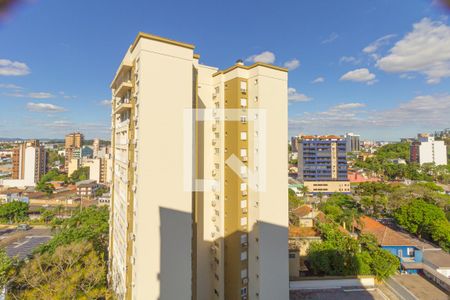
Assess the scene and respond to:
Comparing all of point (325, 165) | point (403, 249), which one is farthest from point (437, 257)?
point (325, 165)

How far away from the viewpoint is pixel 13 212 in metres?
39.0

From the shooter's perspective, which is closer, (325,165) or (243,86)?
(243,86)

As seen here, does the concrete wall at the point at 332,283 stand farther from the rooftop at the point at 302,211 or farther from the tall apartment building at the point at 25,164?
the tall apartment building at the point at 25,164

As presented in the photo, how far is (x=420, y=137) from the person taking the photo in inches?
3388

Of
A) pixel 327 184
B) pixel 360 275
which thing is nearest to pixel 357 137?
pixel 327 184

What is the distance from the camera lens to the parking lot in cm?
2877

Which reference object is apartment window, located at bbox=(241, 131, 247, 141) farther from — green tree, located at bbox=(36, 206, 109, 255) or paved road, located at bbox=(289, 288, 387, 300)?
green tree, located at bbox=(36, 206, 109, 255)

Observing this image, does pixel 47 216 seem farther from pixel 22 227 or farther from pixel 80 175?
pixel 80 175

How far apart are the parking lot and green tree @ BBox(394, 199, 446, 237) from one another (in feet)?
130

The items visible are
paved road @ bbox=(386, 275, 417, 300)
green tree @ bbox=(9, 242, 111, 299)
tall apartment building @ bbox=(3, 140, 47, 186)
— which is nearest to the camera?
green tree @ bbox=(9, 242, 111, 299)

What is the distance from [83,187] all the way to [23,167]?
2214cm

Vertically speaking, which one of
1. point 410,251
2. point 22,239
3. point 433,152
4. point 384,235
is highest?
point 433,152

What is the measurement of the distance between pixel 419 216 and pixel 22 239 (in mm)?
45871

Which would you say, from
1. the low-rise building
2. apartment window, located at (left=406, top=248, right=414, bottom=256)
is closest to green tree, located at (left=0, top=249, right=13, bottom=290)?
apartment window, located at (left=406, top=248, right=414, bottom=256)
